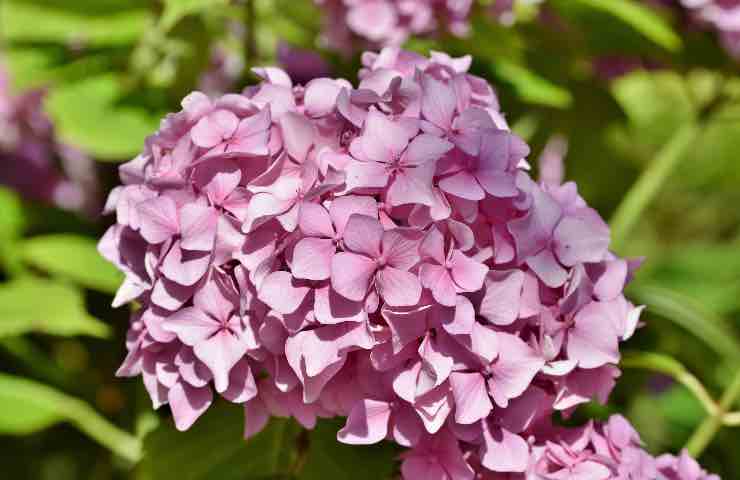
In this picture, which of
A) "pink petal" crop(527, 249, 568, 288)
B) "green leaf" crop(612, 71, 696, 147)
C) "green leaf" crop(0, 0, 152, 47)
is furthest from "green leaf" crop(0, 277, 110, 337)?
"green leaf" crop(612, 71, 696, 147)

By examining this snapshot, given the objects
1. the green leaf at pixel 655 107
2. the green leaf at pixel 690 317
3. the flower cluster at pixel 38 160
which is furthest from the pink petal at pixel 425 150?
the green leaf at pixel 655 107

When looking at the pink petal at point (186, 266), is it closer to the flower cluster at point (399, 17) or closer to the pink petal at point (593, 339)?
the pink petal at point (593, 339)

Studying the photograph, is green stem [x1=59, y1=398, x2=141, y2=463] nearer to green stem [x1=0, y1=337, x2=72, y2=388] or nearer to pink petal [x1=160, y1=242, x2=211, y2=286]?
green stem [x1=0, y1=337, x2=72, y2=388]

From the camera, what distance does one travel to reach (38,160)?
4.98ft

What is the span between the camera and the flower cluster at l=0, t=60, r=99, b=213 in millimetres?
1481

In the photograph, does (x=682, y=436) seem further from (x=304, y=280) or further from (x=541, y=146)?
(x=304, y=280)

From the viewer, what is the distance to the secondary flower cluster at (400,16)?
0.96 metres

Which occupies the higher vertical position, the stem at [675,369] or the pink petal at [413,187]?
the pink petal at [413,187]

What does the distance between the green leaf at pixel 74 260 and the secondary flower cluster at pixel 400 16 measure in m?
0.35

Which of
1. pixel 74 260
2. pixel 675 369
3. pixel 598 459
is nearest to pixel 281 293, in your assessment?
pixel 598 459

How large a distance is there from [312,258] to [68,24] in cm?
69

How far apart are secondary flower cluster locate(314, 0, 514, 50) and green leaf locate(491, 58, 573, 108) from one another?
0.18 feet

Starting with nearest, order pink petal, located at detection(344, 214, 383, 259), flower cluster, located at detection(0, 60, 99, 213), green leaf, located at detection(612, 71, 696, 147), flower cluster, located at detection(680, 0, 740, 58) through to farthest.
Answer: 1. pink petal, located at detection(344, 214, 383, 259)
2. flower cluster, located at detection(680, 0, 740, 58)
3. flower cluster, located at detection(0, 60, 99, 213)
4. green leaf, located at detection(612, 71, 696, 147)

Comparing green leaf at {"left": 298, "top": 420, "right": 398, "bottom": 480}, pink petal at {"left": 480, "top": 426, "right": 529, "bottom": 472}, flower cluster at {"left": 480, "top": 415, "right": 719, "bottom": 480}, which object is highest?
pink petal at {"left": 480, "top": 426, "right": 529, "bottom": 472}
